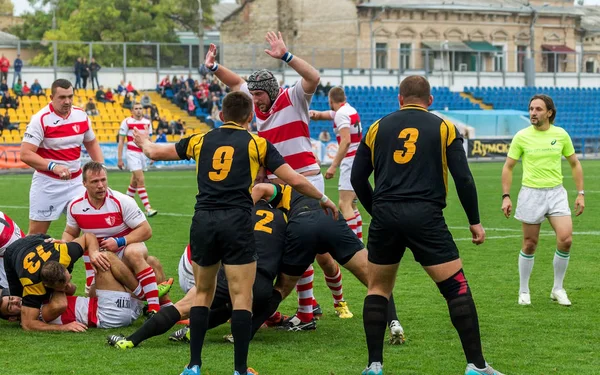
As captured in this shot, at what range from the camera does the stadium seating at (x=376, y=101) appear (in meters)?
45.1

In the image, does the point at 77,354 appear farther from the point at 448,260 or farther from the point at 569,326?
the point at 569,326

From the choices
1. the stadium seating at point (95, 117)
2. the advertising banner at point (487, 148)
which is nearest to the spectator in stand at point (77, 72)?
the stadium seating at point (95, 117)

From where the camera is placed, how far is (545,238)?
15344mm

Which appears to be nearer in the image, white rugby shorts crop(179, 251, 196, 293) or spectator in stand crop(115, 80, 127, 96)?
white rugby shorts crop(179, 251, 196, 293)

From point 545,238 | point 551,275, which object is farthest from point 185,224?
point 551,275

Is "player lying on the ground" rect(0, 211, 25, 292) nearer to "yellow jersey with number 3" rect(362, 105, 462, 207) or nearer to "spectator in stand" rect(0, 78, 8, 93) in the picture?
"yellow jersey with number 3" rect(362, 105, 462, 207)

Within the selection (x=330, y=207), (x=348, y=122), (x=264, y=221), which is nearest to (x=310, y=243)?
(x=264, y=221)

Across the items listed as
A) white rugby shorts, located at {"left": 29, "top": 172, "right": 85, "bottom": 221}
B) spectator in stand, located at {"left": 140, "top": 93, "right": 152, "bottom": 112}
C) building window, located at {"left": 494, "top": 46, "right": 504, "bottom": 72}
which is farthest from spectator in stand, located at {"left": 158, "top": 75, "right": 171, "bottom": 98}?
white rugby shorts, located at {"left": 29, "top": 172, "right": 85, "bottom": 221}

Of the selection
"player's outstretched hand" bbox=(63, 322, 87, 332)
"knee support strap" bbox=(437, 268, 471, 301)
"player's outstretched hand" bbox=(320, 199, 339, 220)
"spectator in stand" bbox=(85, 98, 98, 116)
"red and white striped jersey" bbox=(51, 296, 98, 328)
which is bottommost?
"player's outstretched hand" bbox=(63, 322, 87, 332)

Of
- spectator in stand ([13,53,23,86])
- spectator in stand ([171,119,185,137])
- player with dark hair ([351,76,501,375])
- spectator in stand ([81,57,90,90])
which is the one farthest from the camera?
spectator in stand ([81,57,90,90])

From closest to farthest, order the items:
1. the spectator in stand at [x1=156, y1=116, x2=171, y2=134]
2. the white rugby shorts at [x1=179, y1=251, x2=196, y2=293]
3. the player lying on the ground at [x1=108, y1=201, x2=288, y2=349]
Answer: the player lying on the ground at [x1=108, y1=201, x2=288, y2=349]
the white rugby shorts at [x1=179, y1=251, x2=196, y2=293]
the spectator in stand at [x1=156, y1=116, x2=171, y2=134]

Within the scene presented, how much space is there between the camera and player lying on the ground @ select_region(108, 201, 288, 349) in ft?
25.7

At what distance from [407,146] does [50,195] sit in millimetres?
5254

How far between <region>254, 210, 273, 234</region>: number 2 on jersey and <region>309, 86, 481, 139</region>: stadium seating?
33752 millimetres
